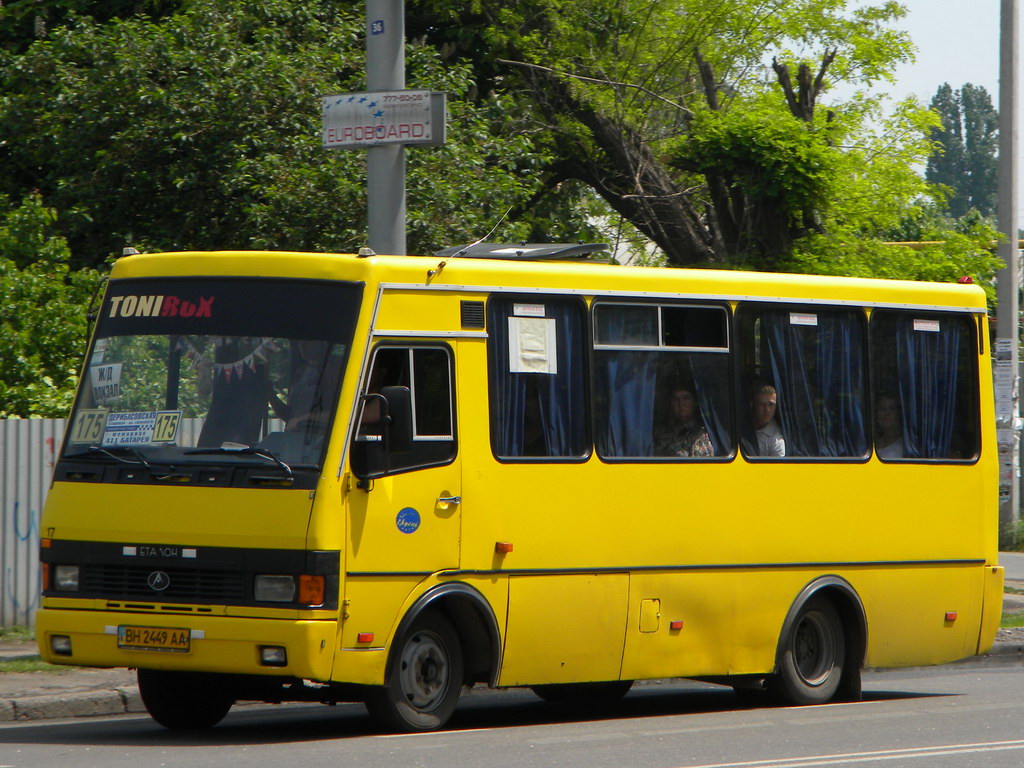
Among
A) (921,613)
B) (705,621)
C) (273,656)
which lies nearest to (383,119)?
(705,621)

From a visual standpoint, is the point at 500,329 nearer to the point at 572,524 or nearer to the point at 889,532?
the point at 572,524

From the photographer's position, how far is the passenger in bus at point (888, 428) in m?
11.8

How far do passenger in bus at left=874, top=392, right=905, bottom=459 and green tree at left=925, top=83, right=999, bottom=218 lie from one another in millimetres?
130867

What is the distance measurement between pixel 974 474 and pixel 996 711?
211 cm

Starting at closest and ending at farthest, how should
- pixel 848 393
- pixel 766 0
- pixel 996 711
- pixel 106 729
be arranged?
pixel 106 729 → pixel 996 711 → pixel 848 393 → pixel 766 0

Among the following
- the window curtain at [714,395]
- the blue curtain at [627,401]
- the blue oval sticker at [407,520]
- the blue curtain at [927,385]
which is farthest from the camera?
the blue curtain at [927,385]

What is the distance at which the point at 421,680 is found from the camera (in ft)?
30.3

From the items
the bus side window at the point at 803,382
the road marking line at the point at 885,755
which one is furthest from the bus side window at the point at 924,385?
the road marking line at the point at 885,755

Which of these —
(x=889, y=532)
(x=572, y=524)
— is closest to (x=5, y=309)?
(x=572, y=524)

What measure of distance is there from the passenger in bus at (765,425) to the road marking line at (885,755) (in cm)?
262

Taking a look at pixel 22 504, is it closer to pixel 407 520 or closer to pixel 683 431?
pixel 407 520

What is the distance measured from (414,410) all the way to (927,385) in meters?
4.66

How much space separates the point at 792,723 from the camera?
10.1 m

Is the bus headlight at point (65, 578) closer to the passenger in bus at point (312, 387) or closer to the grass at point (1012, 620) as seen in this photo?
the passenger in bus at point (312, 387)
